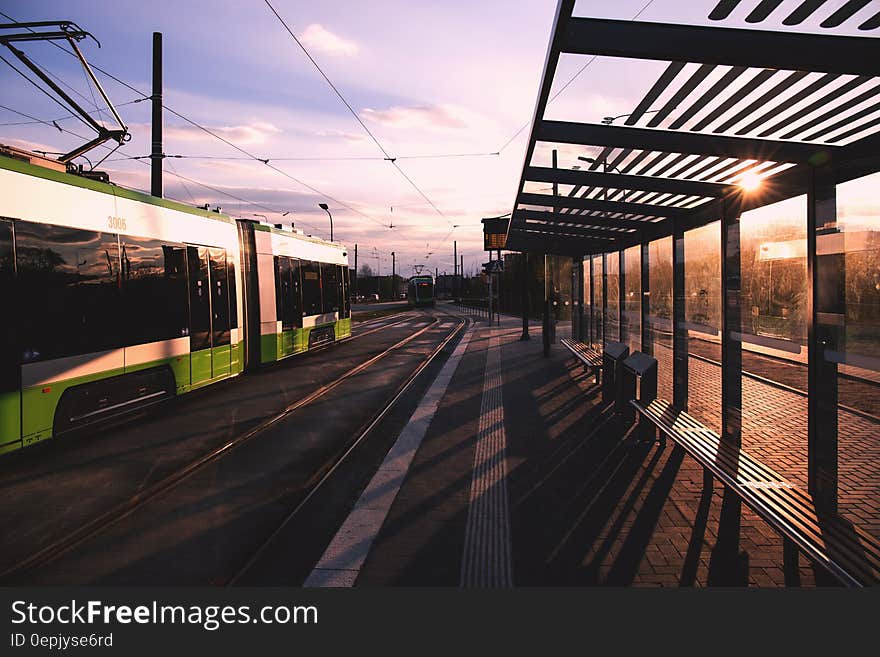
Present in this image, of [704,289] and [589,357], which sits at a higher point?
[704,289]

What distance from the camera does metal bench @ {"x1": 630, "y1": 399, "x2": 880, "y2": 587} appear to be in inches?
135

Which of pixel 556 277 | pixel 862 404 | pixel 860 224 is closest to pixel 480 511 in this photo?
pixel 860 224

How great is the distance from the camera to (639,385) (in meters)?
8.01

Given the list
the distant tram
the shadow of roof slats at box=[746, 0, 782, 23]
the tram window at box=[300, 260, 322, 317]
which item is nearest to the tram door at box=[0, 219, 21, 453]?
the shadow of roof slats at box=[746, 0, 782, 23]

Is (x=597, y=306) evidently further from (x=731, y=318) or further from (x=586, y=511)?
(x=586, y=511)

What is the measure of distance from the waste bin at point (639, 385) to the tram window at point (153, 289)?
6231 millimetres

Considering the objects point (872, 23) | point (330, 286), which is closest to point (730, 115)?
point (872, 23)

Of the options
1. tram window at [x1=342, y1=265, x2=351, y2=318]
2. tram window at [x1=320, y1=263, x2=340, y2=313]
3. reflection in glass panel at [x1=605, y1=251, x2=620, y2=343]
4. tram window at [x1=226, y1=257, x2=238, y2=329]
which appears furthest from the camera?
tram window at [x1=342, y1=265, x2=351, y2=318]

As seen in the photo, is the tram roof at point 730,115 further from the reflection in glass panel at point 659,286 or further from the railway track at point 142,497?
the railway track at point 142,497

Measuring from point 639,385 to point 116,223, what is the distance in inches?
265

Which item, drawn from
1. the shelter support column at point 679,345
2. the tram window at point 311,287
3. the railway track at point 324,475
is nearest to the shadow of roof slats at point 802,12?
the railway track at point 324,475

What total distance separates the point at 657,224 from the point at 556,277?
26545 millimetres

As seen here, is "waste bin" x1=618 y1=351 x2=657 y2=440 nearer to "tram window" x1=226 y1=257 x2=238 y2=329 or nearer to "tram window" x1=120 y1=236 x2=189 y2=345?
"tram window" x1=120 y1=236 x2=189 y2=345

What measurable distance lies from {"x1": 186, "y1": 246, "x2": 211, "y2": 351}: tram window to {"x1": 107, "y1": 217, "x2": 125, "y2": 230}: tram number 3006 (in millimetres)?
1704
